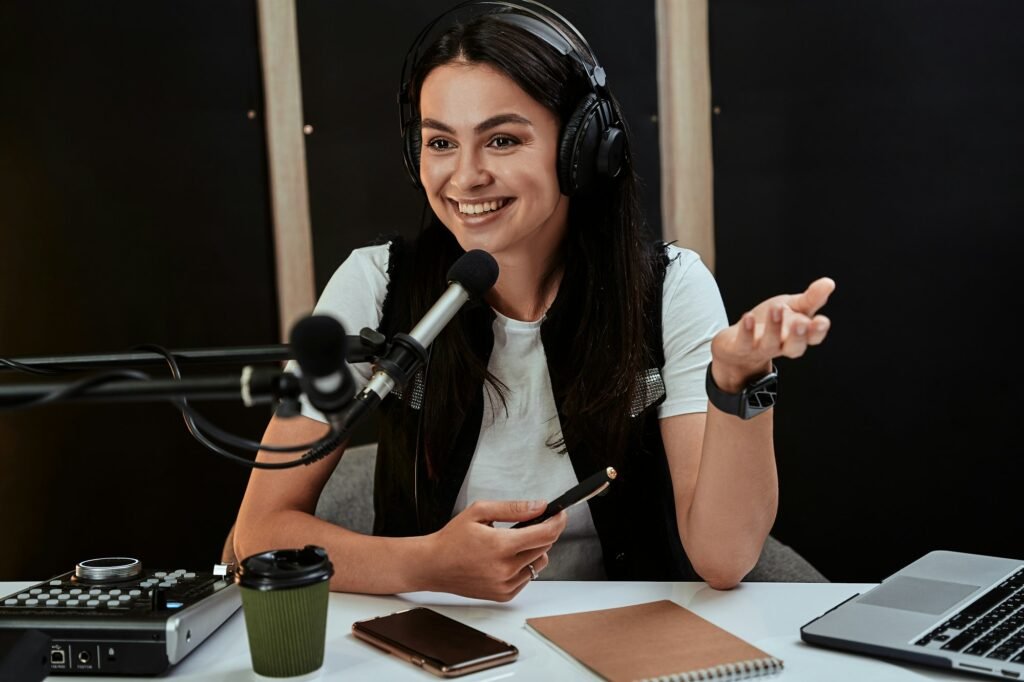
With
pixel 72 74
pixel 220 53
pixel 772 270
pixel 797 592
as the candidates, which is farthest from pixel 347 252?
pixel 797 592

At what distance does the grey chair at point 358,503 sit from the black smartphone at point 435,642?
0.71m

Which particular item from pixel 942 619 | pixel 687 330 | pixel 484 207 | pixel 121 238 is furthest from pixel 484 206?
pixel 121 238

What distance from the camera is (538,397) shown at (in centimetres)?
162

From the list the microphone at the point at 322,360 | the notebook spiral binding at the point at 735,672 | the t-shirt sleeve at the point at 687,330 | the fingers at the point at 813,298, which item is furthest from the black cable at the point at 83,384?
the t-shirt sleeve at the point at 687,330

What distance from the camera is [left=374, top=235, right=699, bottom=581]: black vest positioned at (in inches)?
61.7

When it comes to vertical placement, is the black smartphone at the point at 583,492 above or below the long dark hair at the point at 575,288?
below

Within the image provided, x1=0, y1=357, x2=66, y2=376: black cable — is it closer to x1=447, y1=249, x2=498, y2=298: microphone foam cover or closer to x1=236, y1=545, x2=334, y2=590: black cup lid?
x1=236, y1=545, x2=334, y2=590: black cup lid

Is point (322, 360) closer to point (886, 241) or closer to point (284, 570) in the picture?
point (284, 570)

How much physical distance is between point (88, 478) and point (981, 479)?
7.33 feet

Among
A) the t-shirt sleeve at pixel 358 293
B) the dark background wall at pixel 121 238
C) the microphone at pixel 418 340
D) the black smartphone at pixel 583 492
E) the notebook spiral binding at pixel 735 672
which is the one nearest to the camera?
the microphone at pixel 418 340

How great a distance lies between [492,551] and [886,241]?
5.70 feet

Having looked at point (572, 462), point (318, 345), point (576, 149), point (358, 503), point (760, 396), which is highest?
point (576, 149)

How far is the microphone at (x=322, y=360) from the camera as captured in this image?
625mm

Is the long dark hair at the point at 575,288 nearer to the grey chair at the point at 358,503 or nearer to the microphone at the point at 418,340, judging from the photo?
the grey chair at the point at 358,503
